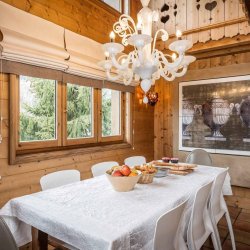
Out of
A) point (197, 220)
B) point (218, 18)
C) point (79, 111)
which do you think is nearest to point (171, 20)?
point (218, 18)

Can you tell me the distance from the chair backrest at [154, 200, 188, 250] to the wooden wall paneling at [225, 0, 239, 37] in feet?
10.0

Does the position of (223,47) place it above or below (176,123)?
above

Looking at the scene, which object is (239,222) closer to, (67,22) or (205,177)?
(205,177)

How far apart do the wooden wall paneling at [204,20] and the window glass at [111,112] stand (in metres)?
1.58

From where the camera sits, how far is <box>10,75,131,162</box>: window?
239 centimetres

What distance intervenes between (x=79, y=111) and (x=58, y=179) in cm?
124

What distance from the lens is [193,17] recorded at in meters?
3.72

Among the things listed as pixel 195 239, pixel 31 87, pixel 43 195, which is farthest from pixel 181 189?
pixel 31 87

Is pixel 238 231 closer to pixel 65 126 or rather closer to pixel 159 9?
pixel 65 126

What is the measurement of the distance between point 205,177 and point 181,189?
0.54m

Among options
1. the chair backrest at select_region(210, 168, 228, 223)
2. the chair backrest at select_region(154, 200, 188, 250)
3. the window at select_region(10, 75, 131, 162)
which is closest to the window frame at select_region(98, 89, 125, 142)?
the window at select_region(10, 75, 131, 162)

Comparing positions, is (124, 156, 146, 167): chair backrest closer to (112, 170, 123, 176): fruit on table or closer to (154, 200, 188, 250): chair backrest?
(112, 170, 123, 176): fruit on table

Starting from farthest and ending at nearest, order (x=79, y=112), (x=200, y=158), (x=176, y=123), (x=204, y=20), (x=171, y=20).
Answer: (x=176, y=123), (x=171, y=20), (x=204, y=20), (x=200, y=158), (x=79, y=112)

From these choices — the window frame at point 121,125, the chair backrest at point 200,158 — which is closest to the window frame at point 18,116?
the window frame at point 121,125
